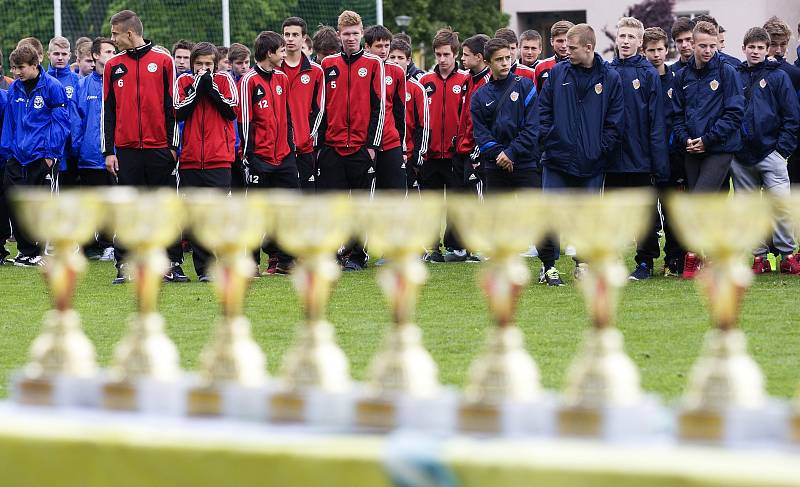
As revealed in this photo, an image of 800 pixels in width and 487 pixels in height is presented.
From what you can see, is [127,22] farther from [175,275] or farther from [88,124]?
[88,124]

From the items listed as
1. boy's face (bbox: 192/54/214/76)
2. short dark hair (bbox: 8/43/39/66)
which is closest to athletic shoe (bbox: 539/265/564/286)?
boy's face (bbox: 192/54/214/76)

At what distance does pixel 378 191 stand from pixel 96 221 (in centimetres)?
906

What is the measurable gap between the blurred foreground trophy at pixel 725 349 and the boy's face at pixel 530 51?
11058 millimetres

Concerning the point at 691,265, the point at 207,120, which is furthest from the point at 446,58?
the point at 691,265

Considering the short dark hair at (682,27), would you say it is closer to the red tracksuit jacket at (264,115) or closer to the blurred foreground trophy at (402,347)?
the red tracksuit jacket at (264,115)

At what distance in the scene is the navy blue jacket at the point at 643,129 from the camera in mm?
10211

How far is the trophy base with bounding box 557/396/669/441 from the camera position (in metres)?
2.72

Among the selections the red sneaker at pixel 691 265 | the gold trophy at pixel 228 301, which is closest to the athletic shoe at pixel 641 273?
the red sneaker at pixel 691 265

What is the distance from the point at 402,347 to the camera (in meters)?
2.92

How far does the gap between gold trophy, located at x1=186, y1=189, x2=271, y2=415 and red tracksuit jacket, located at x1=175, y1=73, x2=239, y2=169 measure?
297 inches

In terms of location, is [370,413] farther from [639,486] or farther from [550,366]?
[550,366]

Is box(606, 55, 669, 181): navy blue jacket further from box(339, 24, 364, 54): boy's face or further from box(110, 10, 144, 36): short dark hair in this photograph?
box(110, 10, 144, 36): short dark hair

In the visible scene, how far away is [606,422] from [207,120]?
8.31 m

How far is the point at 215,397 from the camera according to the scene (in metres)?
3.07
